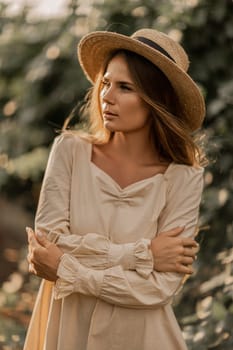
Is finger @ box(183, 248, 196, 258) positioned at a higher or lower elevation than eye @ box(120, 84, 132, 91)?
lower

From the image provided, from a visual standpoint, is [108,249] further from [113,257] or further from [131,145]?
[131,145]

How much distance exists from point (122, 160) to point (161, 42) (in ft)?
1.34

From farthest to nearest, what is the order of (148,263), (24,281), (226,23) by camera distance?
(24,281), (226,23), (148,263)

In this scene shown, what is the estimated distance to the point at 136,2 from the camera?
6035 mm

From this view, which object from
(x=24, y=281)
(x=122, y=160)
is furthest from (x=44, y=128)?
(x=122, y=160)

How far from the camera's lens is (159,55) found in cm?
350

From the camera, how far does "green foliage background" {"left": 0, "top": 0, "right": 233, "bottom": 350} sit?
17.2ft

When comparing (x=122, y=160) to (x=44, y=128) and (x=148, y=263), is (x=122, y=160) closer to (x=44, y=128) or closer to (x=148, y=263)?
(x=148, y=263)

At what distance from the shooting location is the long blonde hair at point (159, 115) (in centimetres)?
356

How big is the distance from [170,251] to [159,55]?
62 centimetres

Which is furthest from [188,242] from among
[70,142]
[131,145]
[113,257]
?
[70,142]

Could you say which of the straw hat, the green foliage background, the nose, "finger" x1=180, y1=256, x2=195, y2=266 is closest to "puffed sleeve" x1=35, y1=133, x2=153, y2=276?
"finger" x1=180, y1=256, x2=195, y2=266

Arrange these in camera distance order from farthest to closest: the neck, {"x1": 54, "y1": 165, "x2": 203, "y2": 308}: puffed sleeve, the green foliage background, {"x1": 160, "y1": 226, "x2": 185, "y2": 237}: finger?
the green foliage background
the neck
{"x1": 160, "y1": 226, "x2": 185, "y2": 237}: finger
{"x1": 54, "y1": 165, "x2": 203, "y2": 308}: puffed sleeve

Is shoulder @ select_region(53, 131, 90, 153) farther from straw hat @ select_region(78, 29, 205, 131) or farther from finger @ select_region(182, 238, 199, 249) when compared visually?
finger @ select_region(182, 238, 199, 249)
